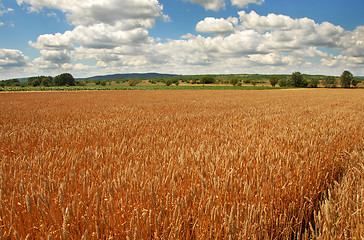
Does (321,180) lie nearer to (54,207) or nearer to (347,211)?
(347,211)

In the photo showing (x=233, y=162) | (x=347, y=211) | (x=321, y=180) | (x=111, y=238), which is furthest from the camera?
(x=321, y=180)

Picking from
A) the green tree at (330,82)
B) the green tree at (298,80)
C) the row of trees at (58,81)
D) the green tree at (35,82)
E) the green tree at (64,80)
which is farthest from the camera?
the green tree at (64,80)

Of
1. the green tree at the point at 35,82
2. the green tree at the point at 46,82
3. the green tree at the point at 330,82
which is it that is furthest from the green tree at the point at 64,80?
the green tree at the point at 330,82

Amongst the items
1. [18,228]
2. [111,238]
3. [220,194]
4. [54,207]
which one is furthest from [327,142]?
[18,228]

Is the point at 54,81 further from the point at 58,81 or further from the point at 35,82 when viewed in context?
the point at 35,82

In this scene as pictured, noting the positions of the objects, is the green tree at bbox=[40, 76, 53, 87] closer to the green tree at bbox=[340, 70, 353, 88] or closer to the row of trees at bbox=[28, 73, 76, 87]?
the row of trees at bbox=[28, 73, 76, 87]

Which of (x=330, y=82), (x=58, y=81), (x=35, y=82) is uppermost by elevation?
(x=58, y=81)

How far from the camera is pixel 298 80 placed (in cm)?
11725

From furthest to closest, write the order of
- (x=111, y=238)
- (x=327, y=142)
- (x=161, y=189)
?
(x=327, y=142), (x=161, y=189), (x=111, y=238)

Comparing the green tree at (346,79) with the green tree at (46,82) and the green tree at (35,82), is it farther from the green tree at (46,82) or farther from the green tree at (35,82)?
the green tree at (35,82)

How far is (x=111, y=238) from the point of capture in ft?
5.85

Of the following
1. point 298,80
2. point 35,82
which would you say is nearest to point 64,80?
point 35,82

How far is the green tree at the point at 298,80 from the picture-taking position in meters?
116

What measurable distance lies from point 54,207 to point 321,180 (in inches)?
136
